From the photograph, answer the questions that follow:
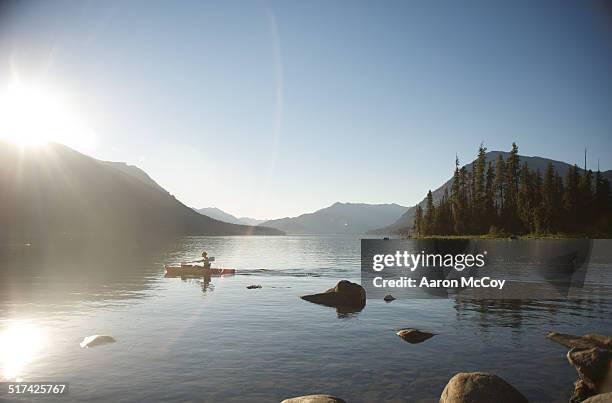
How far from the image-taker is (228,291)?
48938 mm

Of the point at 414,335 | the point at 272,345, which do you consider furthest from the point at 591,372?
the point at 272,345

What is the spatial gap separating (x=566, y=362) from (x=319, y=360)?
1189 cm

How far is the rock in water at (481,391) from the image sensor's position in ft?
47.5

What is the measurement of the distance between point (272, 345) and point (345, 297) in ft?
49.5

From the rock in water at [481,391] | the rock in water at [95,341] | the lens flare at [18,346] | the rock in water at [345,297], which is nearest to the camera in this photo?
the rock in water at [481,391]

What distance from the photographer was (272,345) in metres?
24.5

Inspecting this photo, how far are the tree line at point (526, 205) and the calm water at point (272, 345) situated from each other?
333 ft

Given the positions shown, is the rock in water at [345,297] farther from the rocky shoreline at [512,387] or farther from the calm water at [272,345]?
the rocky shoreline at [512,387]

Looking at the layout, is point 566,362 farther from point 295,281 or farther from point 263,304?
point 295,281

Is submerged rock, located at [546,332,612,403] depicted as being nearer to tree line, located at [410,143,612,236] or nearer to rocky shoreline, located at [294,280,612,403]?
rocky shoreline, located at [294,280,612,403]

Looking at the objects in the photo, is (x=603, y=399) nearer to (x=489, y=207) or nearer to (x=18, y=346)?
(x=18, y=346)

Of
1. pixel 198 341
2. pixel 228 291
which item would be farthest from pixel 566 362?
pixel 228 291

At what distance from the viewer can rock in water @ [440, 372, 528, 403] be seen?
47.5 feet

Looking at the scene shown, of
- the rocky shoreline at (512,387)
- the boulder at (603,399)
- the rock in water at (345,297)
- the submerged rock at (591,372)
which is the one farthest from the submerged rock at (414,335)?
the boulder at (603,399)
